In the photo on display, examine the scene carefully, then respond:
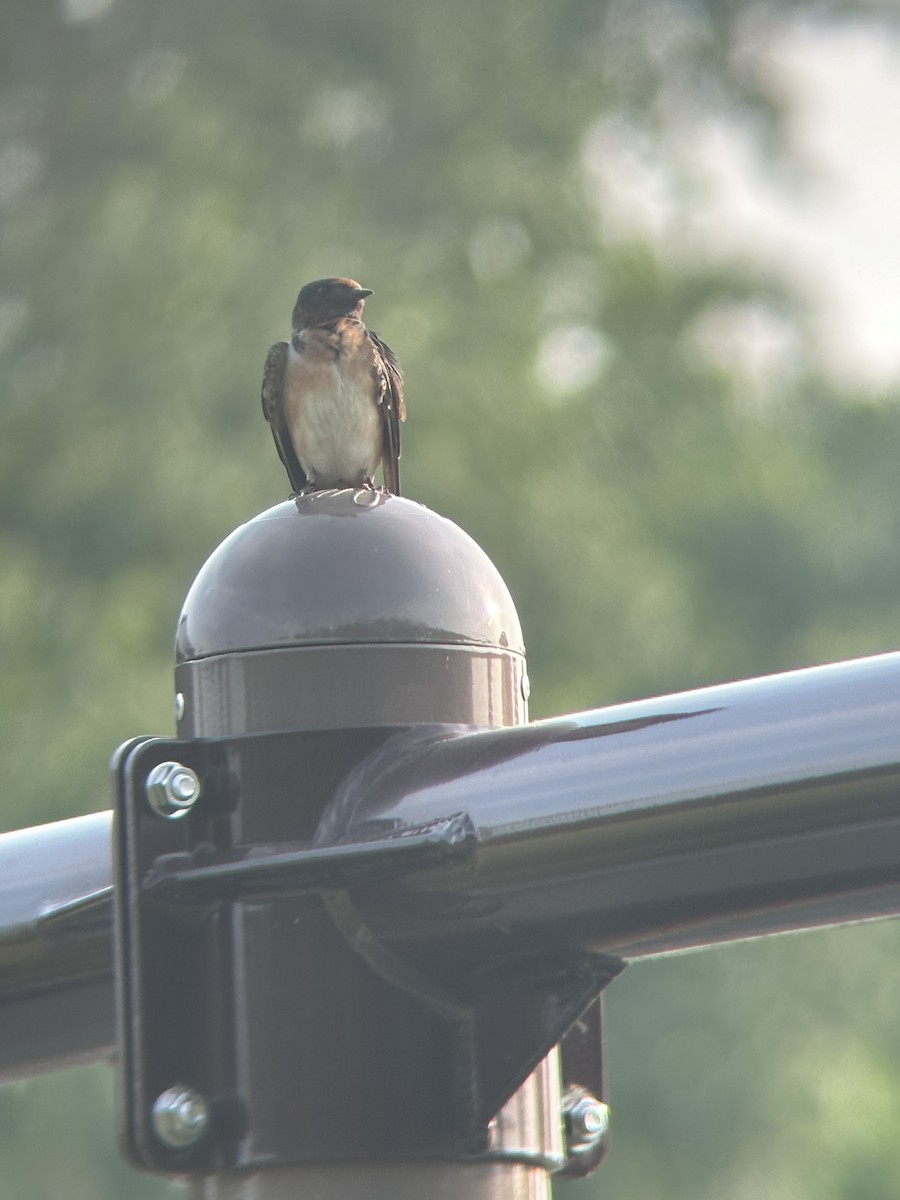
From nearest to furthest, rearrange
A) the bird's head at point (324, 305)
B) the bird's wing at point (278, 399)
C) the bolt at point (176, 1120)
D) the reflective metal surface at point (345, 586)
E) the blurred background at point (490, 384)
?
the bolt at point (176, 1120), the reflective metal surface at point (345, 586), the bird's head at point (324, 305), the bird's wing at point (278, 399), the blurred background at point (490, 384)

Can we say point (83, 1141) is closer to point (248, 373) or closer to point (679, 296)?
point (248, 373)

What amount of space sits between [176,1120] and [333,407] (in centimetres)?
431

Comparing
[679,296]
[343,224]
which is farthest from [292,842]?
[679,296]

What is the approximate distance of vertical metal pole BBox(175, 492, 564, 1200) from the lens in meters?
1.29

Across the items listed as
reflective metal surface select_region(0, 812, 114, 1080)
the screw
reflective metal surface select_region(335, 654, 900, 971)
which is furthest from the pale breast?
reflective metal surface select_region(335, 654, 900, 971)

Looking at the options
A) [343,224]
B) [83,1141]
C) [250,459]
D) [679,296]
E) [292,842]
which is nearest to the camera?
[292,842]

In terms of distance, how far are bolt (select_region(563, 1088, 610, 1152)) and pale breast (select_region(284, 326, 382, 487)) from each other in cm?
391

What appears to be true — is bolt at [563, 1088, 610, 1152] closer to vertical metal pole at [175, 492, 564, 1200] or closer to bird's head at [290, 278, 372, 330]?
vertical metal pole at [175, 492, 564, 1200]

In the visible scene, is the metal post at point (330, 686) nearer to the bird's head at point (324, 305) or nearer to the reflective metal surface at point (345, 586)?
the reflective metal surface at point (345, 586)

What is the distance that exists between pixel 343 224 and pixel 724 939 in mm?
16072

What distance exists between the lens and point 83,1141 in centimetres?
1229

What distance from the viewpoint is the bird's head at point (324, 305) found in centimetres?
557

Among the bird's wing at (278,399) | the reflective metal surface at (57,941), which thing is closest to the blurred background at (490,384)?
the bird's wing at (278,399)

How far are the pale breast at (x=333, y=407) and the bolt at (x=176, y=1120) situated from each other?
4.07 meters
